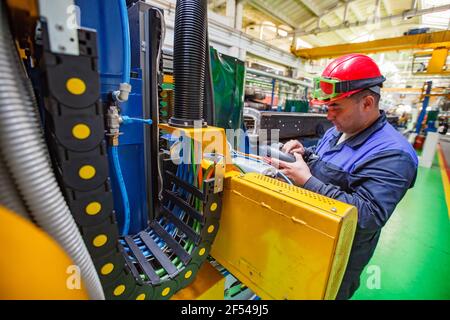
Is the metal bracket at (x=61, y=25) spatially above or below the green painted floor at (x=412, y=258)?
above

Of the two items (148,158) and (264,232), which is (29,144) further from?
(148,158)

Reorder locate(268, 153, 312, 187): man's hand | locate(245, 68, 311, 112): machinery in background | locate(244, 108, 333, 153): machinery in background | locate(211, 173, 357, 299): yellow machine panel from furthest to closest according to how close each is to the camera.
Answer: locate(245, 68, 311, 112): machinery in background, locate(244, 108, 333, 153): machinery in background, locate(268, 153, 312, 187): man's hand, locate(211, 173, 357, 299): yellow machine panel

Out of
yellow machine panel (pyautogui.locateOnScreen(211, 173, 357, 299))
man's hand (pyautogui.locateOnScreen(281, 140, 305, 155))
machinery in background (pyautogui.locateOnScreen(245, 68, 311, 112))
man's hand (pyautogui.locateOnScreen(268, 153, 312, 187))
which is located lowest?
yellow machine panel (pyautogui.locateOnScreen(211, 173, 357, 299))

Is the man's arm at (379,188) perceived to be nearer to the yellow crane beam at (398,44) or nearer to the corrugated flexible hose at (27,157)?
the corrugated flexible hose at (27,157)

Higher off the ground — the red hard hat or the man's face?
the red hard hat

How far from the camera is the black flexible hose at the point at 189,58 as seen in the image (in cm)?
87

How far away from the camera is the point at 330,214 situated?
592 mm

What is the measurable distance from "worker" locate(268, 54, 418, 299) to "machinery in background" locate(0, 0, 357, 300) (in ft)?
0.80

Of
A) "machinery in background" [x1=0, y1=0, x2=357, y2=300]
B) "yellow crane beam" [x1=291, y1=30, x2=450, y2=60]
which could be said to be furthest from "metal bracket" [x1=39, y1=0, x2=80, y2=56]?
"yellow crane beam" [x1=291, y1=30, x2=450, y2=60]

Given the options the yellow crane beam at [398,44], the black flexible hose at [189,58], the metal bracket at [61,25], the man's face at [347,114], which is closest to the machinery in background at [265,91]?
the yellow crane beam at [398,44]

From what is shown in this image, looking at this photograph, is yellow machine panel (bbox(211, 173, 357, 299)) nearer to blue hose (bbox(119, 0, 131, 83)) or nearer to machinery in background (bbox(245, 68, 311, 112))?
blue hose (bbox(119, 0, 131, 83))

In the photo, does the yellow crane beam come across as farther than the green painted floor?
Yes

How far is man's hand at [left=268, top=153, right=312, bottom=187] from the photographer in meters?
1.01

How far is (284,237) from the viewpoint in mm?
697
